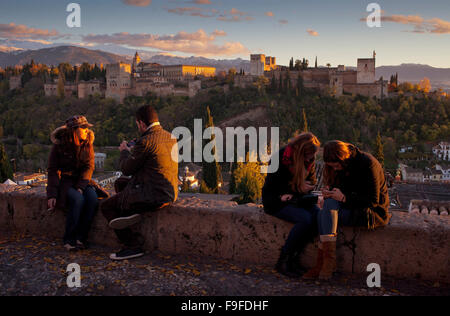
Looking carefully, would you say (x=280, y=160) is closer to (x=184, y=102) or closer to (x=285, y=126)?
(x=285, y=126)

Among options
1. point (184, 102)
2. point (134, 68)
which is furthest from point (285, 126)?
point (134, 68)

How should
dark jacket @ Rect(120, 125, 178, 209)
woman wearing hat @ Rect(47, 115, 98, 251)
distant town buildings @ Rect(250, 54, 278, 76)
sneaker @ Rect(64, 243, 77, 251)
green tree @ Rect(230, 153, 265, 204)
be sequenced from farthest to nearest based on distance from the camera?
distant town buildings @ Rect(250, 54, 278, 76) → green tree @ Rect(230, 153, 265, 204) → woman wearing hat @ Rect(47, 115, 98, 251) → sneaker @ Rect(64, 243, 77, 251) → dark jacket @ Rect(120, 125, 178, 209)

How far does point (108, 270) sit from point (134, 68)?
8085cm

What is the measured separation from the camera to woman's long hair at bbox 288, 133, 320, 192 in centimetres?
348

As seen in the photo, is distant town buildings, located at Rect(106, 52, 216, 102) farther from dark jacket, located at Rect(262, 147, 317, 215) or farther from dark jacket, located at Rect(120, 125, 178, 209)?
dark jacket, located at Rect(262, 147, 317, 215)

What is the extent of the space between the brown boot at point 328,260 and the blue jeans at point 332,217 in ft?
0.33

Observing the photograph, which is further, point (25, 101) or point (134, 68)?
point (134, 68)

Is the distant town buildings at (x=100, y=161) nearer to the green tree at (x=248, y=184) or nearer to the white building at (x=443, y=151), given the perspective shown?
the green tree at (x=248, y=184)

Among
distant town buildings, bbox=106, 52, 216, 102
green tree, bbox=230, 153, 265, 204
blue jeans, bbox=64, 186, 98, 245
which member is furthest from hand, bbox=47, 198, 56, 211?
distant town buildings, bbox=106, 52, 216, 102

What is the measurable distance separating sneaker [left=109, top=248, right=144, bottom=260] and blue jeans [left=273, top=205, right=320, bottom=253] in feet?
4.57

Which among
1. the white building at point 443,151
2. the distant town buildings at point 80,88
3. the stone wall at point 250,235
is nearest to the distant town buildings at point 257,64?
the distant town buildings at point 80,88

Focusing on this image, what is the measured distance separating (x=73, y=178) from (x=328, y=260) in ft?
8.86

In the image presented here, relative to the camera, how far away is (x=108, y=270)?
357 centimetres

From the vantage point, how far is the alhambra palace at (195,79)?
61.4 m
